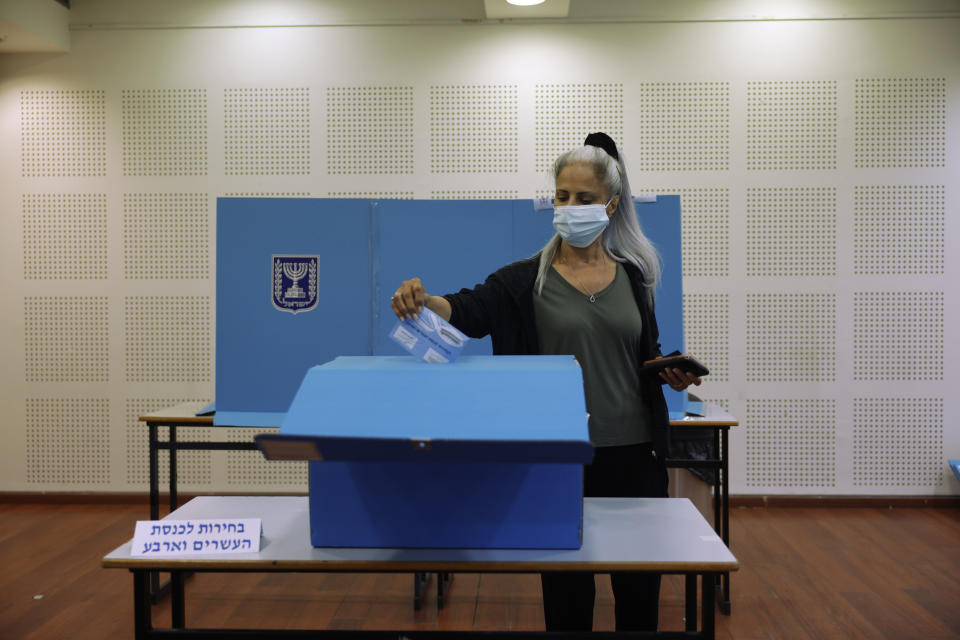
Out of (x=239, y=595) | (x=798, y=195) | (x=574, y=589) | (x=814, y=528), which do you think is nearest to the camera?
(x=574, y=589)

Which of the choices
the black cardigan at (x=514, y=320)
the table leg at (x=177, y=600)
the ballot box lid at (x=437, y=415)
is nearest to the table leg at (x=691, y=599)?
the black cardigan at (x=514, y=320)

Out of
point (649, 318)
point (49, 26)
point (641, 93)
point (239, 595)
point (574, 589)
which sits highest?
point (49, 26)

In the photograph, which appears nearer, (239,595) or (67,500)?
(239,595)

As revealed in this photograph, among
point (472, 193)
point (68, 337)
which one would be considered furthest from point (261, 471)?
point (472, 193)

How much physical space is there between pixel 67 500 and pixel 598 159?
14.9ft

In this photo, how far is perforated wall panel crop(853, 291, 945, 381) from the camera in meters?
4.71

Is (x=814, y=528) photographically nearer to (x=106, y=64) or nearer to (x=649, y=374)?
(x=649, y=374)

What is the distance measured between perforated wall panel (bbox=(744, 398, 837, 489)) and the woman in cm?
313

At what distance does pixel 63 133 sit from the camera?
486 centimetres

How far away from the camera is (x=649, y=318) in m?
1.87

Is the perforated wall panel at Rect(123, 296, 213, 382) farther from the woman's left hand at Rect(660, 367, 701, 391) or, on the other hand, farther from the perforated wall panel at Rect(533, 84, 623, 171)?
the woman's left hand at Rect(660, 367, 701, 391)

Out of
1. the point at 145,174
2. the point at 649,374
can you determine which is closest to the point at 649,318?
the point at 649,374

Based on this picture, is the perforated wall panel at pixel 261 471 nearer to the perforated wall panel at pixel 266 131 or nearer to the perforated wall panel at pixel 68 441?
the perforated wall panel at pixel 68 441

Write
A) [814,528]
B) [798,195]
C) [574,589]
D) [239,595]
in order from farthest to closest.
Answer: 1. [798,195]
2. [814,528]
3. [239,595]
4. [574,589]
